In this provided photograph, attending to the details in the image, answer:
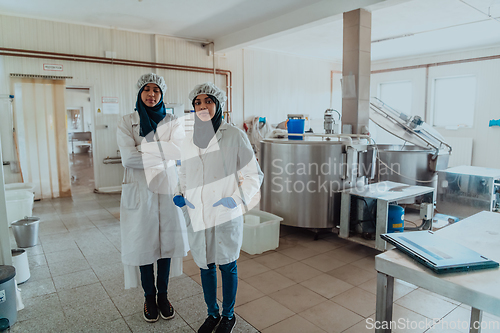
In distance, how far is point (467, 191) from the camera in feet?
13.0

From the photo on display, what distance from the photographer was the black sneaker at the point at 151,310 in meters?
1.93

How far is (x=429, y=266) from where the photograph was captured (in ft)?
3.50

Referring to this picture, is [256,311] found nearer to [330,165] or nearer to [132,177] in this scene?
[132,177]

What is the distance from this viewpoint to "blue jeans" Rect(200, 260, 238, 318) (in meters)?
1.74

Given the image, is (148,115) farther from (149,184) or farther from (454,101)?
(454,101)

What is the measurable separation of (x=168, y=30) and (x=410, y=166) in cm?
465

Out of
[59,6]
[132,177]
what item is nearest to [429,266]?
[132,177]

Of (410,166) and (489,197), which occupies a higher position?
(410,166)

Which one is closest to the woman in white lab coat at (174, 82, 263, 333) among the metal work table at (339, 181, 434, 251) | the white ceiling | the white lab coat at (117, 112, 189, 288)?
the white lab coat at (117, 112, 189, 288)

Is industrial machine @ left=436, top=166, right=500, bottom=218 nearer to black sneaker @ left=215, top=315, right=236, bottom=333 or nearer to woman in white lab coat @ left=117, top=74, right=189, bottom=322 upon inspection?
black sneaker @ left=215, top=315, right=236, bottom=333

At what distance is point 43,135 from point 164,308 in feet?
14.9

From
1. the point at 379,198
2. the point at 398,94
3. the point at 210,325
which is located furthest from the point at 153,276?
the point at 398,94

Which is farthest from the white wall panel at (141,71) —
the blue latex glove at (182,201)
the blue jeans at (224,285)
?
the blue jeans at (224,285)

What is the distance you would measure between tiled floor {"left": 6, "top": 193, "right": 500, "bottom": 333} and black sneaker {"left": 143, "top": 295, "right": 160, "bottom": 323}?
0.04 meters
